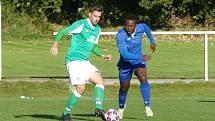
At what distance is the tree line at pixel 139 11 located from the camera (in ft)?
145

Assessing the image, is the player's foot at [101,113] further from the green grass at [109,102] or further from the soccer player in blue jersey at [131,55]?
the soccer player in blue jersey at [131,55]

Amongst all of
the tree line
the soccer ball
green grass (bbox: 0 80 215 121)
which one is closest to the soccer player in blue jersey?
green grass (bbox: 0 80 215 121)

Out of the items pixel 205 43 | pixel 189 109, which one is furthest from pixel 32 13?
pixel 189 109

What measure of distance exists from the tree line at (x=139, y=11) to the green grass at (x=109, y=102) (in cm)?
2289

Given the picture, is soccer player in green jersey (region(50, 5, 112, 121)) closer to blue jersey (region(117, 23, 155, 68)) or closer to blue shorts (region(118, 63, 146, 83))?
blue jersey (region(117, 23, 155, 68))

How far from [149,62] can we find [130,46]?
519 inches

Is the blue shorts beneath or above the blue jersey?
beneath

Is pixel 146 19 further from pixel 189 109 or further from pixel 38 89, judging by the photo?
pixel 189 109

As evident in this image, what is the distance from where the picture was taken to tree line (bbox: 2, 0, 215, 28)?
145 ft

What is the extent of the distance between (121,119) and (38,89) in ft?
24.3

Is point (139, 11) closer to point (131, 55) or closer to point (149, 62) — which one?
point (149, 62)

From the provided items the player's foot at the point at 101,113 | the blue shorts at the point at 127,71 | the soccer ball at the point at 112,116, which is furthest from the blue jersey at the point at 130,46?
the soccer ball at the point at 112,116

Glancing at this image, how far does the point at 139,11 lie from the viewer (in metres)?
46.6

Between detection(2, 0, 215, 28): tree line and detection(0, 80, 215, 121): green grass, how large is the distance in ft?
75.1
